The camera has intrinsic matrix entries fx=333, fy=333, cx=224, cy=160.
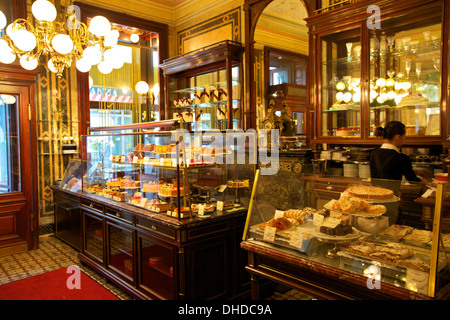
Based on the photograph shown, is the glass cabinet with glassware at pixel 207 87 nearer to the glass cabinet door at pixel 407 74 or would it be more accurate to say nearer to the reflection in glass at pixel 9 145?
the glass cabinet door at pixel 407 74

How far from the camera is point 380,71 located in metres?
3.38

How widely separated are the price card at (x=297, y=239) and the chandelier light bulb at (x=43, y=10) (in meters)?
2.94

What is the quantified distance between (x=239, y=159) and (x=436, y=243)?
216 cm

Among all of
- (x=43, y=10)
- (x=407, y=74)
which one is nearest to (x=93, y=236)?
(x=43, y=10)

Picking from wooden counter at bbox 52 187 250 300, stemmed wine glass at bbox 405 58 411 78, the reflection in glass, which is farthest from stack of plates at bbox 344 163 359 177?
the reflection in glass

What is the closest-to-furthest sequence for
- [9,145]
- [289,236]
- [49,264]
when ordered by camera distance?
[289,236] < [49,264] < [9,145]

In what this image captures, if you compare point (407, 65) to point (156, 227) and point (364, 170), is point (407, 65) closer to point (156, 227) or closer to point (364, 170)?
point (364, 170)

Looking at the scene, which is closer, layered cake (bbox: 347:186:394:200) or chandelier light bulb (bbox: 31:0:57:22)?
layered cake (bbox: 347:186:394:200)

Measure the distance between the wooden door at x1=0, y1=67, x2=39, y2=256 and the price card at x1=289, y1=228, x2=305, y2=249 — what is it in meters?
4.46

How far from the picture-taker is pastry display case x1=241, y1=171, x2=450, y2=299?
149 centimetres

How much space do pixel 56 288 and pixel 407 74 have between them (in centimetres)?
418

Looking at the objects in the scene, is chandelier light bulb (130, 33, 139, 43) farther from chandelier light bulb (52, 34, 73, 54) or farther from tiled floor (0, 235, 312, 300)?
tiled floor (0, 235, 312, 300)

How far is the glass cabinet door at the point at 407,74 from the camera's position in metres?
2.93

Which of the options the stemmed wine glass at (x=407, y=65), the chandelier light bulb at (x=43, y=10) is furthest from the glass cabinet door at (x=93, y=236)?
the stemmed wine glass at (x=407, y=65)
